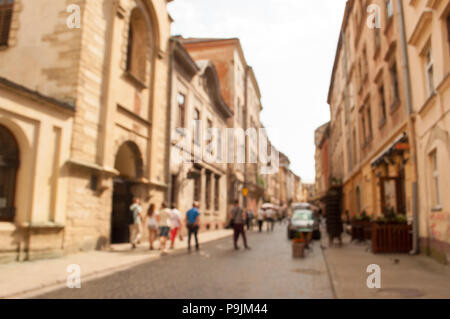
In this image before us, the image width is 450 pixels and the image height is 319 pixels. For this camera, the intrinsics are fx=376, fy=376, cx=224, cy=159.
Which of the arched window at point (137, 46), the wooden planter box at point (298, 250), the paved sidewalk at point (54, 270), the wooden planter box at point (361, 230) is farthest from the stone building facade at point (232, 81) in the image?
the paved sidewalk at point (54, 270)

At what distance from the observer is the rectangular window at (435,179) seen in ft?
33.9

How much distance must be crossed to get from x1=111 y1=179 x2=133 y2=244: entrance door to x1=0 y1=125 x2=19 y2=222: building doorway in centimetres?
563

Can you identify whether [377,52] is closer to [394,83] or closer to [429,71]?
[394,83]

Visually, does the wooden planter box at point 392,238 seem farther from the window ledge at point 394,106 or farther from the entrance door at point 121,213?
the entrance door at point 121,213

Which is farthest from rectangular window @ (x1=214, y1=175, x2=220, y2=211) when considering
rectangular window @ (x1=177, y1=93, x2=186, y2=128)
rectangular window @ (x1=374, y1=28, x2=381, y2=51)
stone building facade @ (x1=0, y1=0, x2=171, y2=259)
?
rectangular window @ (x1=374, y1=28, x2=381, y2=51)

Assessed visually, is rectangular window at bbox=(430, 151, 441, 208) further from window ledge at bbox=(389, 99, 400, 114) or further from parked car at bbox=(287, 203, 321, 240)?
parked car at bbox=(287, 203, 321, 240)

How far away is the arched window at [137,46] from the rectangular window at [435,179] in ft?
39.3

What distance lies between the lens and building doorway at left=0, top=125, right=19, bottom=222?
1007 centimetres

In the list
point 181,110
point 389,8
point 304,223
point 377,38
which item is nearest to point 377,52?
point 377,38

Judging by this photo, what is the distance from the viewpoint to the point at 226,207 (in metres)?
31.3

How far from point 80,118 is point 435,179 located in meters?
10.9

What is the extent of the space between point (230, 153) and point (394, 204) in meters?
19.0
